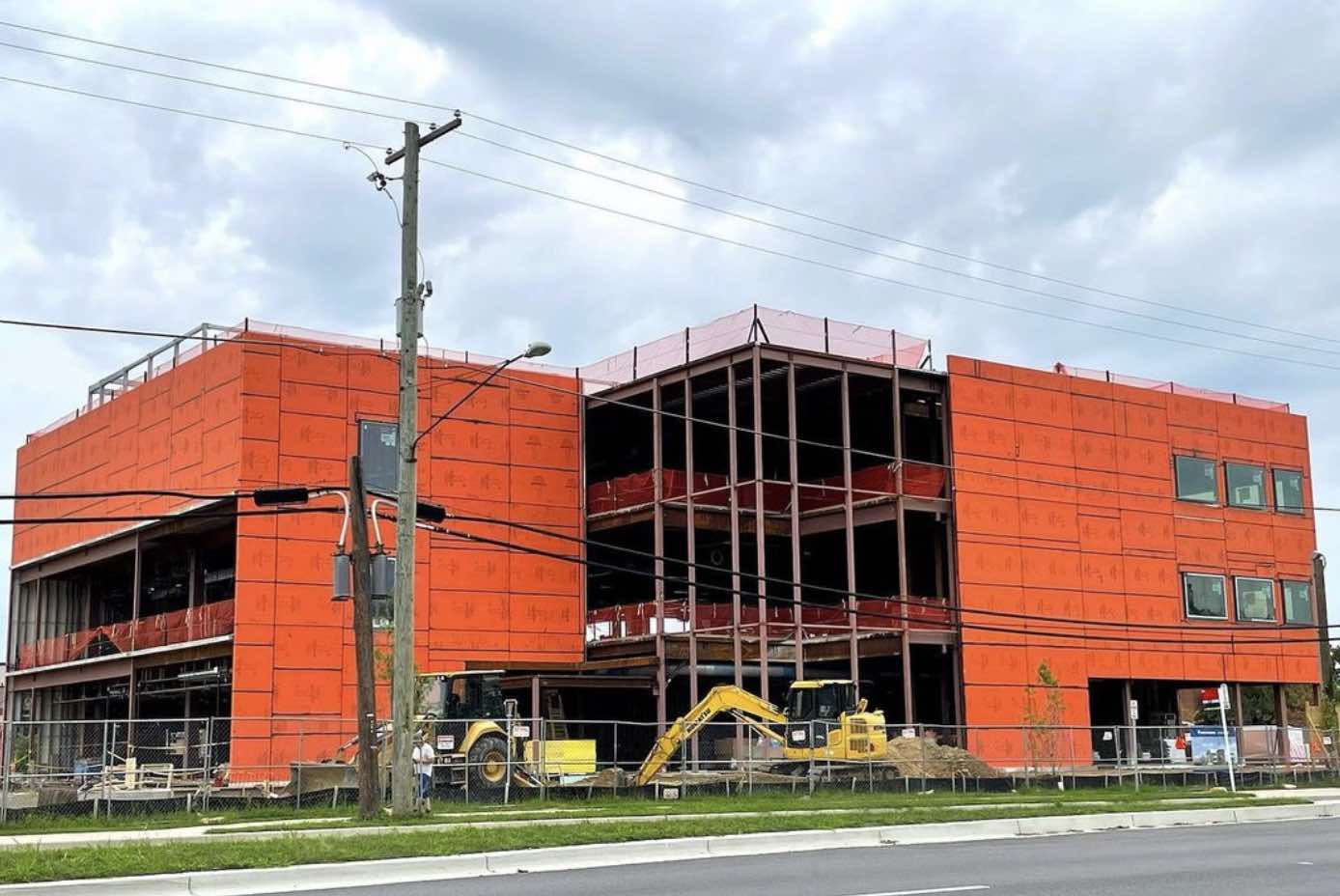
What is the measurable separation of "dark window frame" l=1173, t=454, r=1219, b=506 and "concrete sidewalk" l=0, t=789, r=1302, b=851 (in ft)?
85.4

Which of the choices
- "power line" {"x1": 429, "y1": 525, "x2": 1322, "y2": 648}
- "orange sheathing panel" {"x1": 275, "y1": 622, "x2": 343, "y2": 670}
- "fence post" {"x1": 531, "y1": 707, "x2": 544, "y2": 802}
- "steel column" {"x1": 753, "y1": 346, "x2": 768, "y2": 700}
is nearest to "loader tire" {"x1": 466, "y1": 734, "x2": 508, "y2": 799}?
"fence post" {"x1": 531, "y1": 707, "x2": 544, "y2": 802}

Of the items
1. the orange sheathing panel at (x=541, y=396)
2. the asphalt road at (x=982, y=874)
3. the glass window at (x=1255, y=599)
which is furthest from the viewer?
the glass window at (x=1255, y=599)

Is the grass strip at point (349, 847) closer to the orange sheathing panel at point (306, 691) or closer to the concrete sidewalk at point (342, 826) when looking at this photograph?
the concrete sidewalk at point (342, 826)

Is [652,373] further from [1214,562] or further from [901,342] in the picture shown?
[1214,562]

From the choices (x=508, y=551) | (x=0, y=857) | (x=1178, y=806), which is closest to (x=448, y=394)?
(x=508, y=551)

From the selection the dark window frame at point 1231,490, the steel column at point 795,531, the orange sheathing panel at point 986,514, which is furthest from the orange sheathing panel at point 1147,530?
the steel column at point 795,531

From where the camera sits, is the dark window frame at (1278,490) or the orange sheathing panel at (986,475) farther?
the dark window frame at (1278,490)

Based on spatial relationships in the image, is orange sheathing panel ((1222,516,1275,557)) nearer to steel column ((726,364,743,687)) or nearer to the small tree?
the small tree

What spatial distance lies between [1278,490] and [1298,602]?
4.06 meters

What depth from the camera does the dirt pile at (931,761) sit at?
119 feet

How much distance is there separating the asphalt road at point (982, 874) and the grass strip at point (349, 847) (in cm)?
158

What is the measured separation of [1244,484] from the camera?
2120 inches

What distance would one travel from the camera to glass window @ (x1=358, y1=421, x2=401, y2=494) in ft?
143

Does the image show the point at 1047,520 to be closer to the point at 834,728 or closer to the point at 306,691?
the point at 834,728
